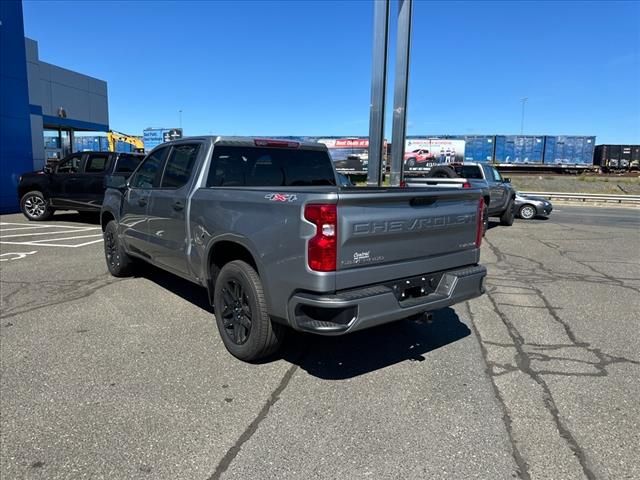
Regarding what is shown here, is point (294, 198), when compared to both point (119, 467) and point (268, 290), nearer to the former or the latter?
point (268, 290)

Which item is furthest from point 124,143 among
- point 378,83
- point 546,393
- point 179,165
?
point 546,393

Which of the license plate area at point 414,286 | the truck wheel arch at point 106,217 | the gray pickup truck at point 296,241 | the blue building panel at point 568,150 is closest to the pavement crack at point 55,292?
the truck wheel arch at point 106,217

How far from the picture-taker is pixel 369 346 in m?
4.57

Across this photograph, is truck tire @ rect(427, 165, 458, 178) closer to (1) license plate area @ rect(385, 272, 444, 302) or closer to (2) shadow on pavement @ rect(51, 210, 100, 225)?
(2) shadow on pavement @ rect(51, 210, 100, 225)

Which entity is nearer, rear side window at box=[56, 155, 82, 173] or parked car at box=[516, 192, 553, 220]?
rear side window at box=[56, 155, 82, 173]

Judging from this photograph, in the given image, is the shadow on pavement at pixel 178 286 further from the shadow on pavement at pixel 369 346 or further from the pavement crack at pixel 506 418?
the pavement crack at pixel 506 418

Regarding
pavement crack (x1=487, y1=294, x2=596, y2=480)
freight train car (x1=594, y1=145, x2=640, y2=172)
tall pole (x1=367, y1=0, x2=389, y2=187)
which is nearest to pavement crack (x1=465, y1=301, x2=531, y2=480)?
pavement crack (x1=487, y1=294, x2=596, y2=480)

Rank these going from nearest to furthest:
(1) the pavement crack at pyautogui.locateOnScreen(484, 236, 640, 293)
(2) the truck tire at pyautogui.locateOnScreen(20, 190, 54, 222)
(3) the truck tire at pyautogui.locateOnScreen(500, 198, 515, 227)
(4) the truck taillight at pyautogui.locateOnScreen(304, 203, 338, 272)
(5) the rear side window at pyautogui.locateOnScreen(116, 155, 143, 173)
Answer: (4) the truck taillight at pyautogui.locateOnScreen(304, 203, 338, 272), (1) the pavement crack at pyautogui.locateOnScreen(484, 236, 640, 293), (5) the rear side window at pyautogui.locateOnScreen(116, 155, 143, 173), (2) the truck tire at pyautogui.locateOnScreen(20, 190, 54, 222), (3) the truck tire at pyautogui.locateOnScreen(500, 198, 515, 227)

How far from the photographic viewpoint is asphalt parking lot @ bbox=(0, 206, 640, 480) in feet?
9.16

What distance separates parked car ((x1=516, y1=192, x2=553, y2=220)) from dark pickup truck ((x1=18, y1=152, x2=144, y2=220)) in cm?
1319

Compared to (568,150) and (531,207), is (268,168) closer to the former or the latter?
(531,207)

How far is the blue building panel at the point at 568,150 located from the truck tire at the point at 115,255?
50.1 meters

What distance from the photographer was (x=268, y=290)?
3686mm

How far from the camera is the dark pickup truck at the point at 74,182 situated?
41.8 feet
